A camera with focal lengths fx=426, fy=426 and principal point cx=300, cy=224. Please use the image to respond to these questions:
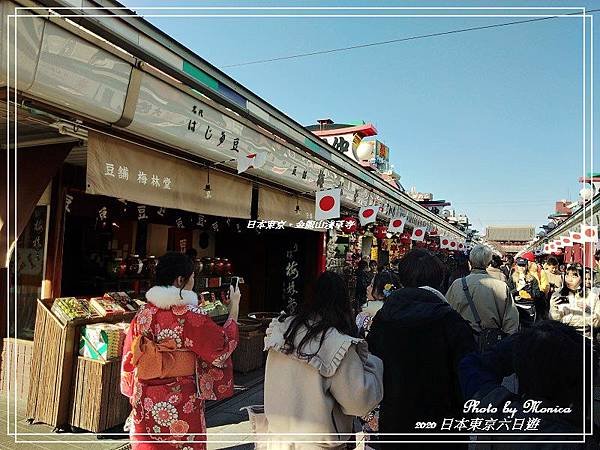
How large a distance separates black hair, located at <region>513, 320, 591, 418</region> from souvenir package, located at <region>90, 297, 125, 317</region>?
4472 mm

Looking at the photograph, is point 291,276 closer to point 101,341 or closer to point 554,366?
point 101,341

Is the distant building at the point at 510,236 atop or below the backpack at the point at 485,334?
atop

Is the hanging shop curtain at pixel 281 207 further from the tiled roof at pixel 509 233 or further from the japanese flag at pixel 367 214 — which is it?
the tiled roof at pixel 509 233

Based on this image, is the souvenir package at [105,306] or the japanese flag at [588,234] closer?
the souvenir package at [105,306]

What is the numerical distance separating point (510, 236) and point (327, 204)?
6170cm

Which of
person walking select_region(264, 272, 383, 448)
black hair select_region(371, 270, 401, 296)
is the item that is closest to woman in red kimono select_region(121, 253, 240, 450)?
person walking select_region(264, 272, 383, 448)

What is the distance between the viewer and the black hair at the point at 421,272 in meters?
2.93

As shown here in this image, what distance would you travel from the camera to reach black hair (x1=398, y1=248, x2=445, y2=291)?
2.93 metres

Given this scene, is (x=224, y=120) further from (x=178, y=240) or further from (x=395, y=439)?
(x=178, y=240)

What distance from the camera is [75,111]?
3230 millimetres

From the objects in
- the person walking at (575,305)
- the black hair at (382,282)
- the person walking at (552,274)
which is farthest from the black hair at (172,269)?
the person walking at (552,274)

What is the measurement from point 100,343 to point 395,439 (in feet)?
10.6

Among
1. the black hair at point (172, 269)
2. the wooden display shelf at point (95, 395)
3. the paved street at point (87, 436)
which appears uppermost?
the black hair at point (172, 269)

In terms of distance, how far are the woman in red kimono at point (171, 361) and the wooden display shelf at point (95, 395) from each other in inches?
58.2
